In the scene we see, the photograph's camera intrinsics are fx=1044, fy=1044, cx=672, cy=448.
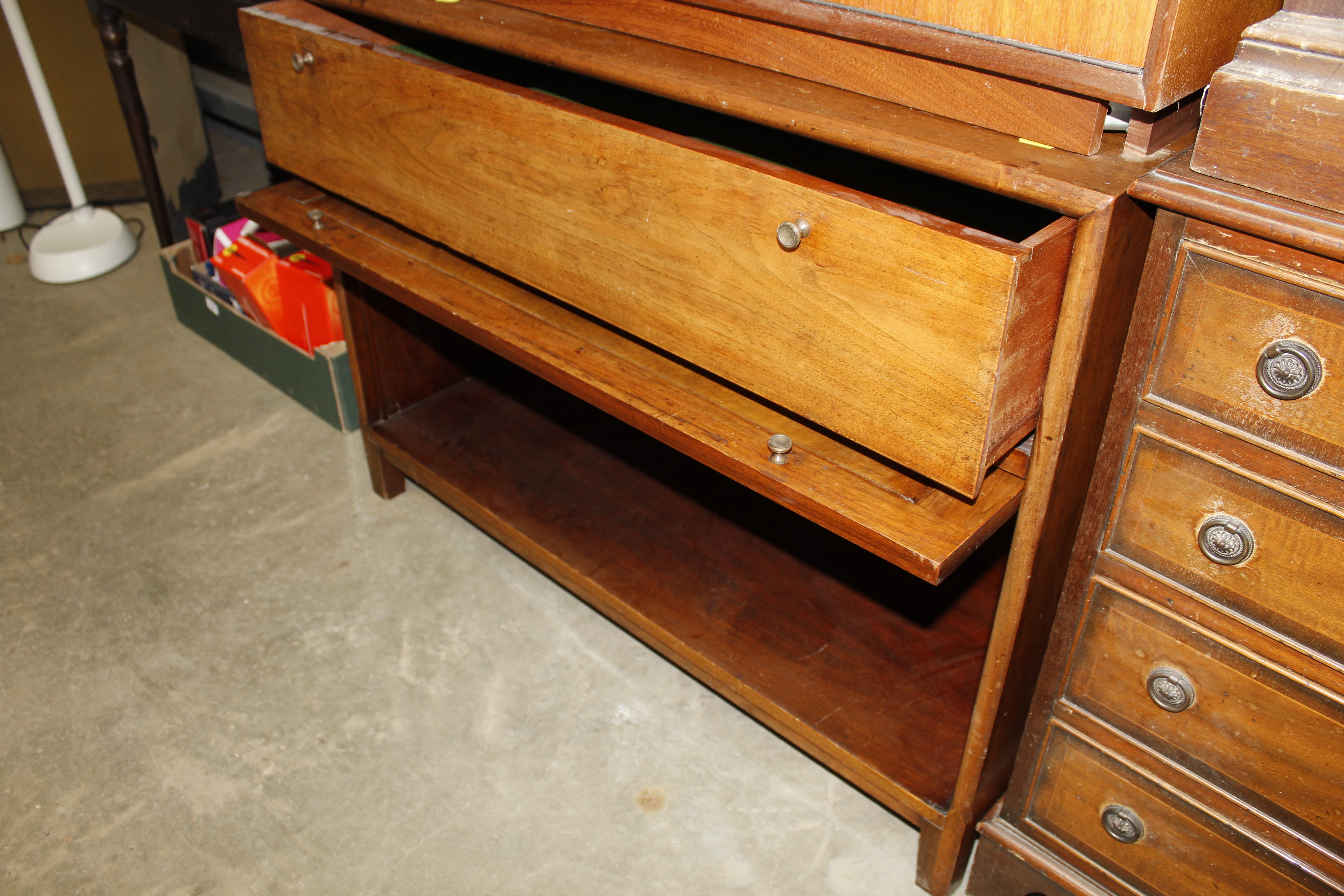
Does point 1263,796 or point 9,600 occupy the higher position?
point 1263,796

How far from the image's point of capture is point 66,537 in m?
2.06

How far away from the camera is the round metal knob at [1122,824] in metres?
1.20

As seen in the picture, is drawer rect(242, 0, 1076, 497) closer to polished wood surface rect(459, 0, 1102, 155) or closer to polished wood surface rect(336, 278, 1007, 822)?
polished wood surface rect(459, 0, 1102, 155)

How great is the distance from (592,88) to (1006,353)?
0.95m

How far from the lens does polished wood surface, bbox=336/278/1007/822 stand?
145 centimetres

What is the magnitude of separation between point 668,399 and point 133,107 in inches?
82.5

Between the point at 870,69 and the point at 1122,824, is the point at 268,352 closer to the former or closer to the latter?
the point at 870,69

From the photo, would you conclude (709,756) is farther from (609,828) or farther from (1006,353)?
(1006,353)

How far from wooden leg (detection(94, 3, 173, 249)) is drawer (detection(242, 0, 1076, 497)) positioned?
1.31m

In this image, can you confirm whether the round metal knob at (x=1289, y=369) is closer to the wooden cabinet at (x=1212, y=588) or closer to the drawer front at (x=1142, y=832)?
the wooden cabinet at (x=1212, y=588)

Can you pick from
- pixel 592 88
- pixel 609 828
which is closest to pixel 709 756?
pixel 609 828

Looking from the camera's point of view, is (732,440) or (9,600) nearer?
(732,440)

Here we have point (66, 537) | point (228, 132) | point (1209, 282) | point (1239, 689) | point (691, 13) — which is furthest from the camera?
point (228, 132)

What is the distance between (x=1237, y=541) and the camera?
3.20 ft
